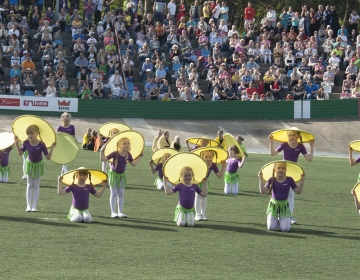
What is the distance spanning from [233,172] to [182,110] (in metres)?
13.7

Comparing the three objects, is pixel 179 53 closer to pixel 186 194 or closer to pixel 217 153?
pixel 217 153

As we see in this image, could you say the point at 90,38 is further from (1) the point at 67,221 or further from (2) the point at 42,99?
(1) the point at 67,221

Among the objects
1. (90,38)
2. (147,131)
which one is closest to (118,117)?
(147,131)

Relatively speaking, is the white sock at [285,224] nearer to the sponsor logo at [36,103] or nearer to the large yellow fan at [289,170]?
the large yellow fan at [289,170]

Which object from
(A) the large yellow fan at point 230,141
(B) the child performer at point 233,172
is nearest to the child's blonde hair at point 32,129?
(A) the large yellow fan at point 230,141

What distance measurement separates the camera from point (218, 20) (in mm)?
37750

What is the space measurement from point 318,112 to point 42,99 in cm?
1123

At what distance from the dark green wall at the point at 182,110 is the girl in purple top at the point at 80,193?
58.8 ft

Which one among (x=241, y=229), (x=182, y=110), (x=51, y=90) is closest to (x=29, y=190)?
(x=241, y=229)

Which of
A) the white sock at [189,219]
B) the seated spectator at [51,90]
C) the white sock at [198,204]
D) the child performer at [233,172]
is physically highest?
the seated spectator at [51,90]

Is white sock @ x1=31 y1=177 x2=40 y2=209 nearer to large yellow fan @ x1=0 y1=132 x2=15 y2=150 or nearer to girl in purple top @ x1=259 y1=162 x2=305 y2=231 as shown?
large yellow fan @ x1=0 y1=132 x2=15 y2=150

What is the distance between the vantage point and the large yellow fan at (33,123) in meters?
14.2

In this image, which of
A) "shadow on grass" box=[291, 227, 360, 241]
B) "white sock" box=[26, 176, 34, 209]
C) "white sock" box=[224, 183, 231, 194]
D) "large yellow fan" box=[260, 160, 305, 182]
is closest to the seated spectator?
"white sock" box=[224, 183, 231, 194]

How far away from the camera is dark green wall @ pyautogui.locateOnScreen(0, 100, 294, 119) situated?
3117 centimetres
